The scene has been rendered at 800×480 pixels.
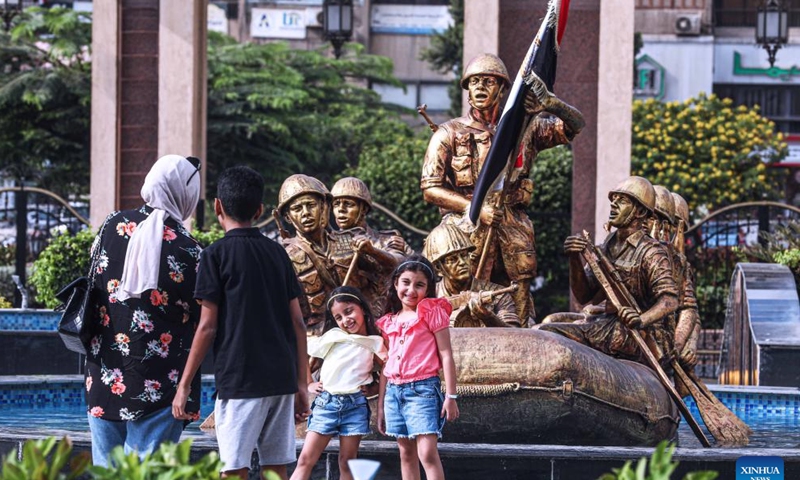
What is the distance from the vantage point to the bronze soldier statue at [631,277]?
9133 mm

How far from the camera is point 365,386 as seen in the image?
722 centimetres

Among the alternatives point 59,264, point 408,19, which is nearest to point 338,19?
point 59,264

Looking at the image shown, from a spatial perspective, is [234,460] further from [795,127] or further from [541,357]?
[795,127]

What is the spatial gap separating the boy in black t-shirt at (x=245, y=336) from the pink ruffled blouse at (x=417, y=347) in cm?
98

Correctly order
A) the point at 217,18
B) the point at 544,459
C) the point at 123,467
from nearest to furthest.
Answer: the point at 123,467
the point at 544,459
the point at 217,18

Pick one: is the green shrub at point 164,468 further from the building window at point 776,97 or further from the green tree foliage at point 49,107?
the building window at point 776,97

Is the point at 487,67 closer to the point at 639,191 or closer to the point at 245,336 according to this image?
the point at 639,191

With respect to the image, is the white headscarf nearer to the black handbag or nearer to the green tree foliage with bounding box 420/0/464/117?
the black handbag

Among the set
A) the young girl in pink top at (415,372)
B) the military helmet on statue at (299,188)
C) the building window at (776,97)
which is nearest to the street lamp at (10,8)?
the military helmet on statue at (299,188)

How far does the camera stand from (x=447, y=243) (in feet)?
30.5

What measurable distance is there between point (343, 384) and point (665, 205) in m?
3.32

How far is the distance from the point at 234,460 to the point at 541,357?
2610 mm

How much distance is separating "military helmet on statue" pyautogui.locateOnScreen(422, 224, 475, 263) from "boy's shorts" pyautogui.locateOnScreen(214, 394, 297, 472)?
3154 mm

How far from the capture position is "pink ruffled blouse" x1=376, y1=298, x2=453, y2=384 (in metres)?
7.09
